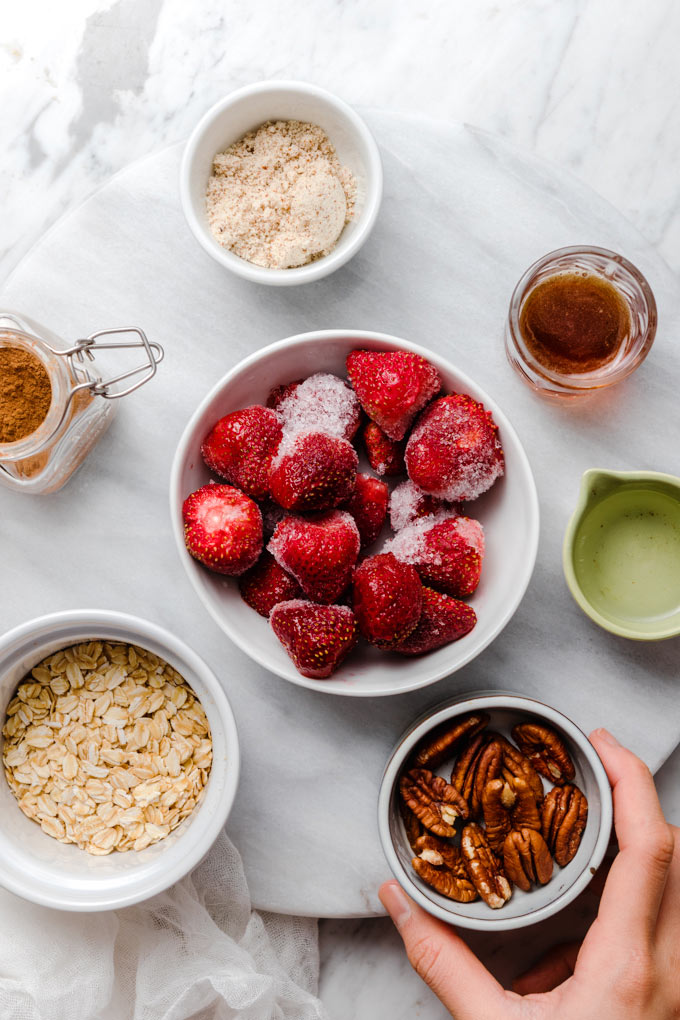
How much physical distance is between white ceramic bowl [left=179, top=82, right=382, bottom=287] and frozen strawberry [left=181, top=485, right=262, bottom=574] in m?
0.33

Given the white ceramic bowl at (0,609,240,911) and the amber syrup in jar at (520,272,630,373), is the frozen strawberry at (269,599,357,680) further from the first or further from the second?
the amber syrup in jar at (520,272,630,373)

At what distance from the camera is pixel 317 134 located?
1316 millimetres

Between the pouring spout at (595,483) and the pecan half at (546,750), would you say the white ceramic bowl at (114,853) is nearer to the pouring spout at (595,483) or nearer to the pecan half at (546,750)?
the pecan half at (546,750)

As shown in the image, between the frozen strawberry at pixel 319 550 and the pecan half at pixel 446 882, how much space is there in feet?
1.36

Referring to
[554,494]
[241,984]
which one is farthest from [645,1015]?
[554,494]

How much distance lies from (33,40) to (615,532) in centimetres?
131

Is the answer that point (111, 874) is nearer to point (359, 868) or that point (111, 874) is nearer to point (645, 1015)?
point (359, 868)

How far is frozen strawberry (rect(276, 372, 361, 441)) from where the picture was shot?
1275 mm

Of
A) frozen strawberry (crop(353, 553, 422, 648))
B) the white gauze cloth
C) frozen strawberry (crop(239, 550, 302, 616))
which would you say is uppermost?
frozen strawberry (crop(353, 553, 422, 648))

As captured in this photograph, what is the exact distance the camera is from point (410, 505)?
1.29m

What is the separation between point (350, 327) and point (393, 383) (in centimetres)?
19

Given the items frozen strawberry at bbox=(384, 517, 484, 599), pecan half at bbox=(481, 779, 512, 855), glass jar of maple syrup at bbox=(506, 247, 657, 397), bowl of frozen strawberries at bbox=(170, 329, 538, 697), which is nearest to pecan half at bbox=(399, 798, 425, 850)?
pecan half at bbox=(481, 779, 512, 855)

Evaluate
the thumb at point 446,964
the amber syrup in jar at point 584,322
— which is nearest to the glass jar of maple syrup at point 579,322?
the amber syrup in jar at point 584,322

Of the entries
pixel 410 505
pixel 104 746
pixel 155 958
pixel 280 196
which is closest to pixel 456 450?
pixel 410 505
